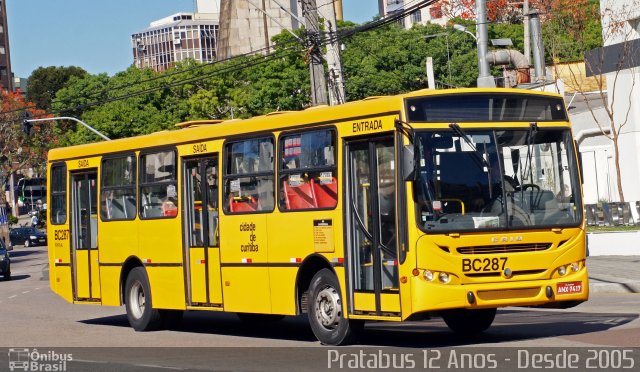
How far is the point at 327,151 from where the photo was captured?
1603 cm

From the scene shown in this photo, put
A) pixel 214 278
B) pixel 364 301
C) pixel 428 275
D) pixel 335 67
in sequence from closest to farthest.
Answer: pixel 428 275, pixel 364 301, pixel 214 278, pixel 335 67

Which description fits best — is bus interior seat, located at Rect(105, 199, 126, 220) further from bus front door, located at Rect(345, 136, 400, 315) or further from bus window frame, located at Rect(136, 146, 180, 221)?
bus front door, located at Rect(345, 136, 400, 315)

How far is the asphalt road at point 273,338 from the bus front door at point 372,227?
24.6 inches

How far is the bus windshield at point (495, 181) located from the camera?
47.8ft

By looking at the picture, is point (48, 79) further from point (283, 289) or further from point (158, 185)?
point (283, 289)

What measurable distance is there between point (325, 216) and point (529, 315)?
208 inches

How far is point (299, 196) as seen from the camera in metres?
16.5

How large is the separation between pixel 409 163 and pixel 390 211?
85cm

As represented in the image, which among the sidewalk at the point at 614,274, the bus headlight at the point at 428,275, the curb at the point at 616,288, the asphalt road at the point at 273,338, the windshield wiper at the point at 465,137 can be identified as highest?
the windshield wiper at the point at 465,137

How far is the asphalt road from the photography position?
14688mm

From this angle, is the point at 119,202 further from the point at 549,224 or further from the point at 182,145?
the point at 549,224

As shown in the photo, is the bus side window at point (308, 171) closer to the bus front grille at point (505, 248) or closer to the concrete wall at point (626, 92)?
the bus front grille at point (505, 248)

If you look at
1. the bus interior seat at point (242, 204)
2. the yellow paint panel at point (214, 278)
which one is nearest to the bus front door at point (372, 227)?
the bus interior seat at point (242, 204)

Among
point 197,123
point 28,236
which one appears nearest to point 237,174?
point 197,123
